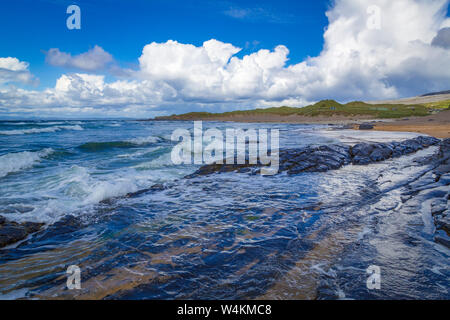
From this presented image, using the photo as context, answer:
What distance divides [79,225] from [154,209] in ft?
5.24

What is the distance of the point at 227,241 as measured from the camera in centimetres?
402

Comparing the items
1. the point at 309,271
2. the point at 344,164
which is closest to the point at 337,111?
the point at 344,164

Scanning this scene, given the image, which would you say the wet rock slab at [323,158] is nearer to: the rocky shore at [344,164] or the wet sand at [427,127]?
the rocky shore at [344,164]

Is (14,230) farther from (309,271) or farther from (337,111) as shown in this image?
(337,111)

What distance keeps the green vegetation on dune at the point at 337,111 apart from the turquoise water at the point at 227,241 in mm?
60554

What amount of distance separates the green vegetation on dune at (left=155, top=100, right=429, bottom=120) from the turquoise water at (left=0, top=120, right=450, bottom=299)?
60554 millimetres

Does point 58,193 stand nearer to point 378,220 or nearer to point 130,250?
point 130,250

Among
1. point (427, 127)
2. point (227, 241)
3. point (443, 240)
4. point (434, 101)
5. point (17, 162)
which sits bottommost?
point (227, 241)

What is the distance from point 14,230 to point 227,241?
13.6ft

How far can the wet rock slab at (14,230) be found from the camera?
4227mm

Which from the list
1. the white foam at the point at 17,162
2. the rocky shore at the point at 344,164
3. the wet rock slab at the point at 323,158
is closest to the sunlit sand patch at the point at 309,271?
the rocky shore at the point at 344,164

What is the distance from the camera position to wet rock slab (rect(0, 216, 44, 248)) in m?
4.23

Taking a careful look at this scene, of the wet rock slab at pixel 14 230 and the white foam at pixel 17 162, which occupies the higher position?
the white foam at pixel 17 162
